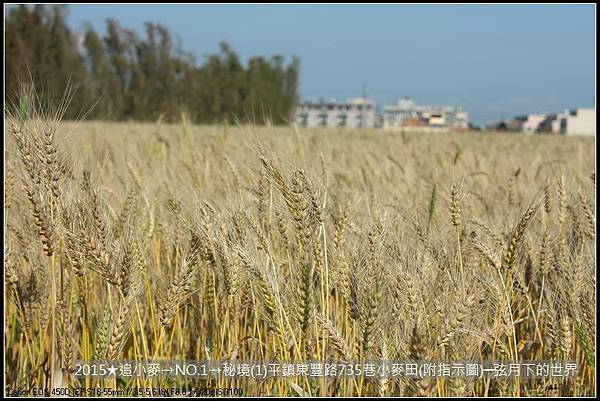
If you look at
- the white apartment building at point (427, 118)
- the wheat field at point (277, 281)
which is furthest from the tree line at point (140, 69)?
the wheat field at point (277, 281)

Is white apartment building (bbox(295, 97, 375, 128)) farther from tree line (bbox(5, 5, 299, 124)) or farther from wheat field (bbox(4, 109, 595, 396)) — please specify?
wheat field (bbox(4, 109, 595, 396))

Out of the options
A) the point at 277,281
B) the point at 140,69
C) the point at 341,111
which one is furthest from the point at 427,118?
the point at 341,111

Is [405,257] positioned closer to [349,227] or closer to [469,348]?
[469,348]

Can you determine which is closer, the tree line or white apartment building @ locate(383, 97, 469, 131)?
white apartment building @ locate(383, 97, 469, 131)

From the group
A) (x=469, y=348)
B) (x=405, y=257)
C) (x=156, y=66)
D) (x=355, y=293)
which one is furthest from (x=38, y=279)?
(x=156, y=66)

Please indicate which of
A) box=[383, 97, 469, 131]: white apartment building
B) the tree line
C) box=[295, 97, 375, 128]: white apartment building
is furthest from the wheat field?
box=[295, 97, 375, 128]: white apartment building

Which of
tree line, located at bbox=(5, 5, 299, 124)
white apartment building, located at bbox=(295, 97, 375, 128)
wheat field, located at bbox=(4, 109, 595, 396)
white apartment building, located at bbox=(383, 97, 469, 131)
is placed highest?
white apartment building, located at bbox=(295, 97, 375, 128)

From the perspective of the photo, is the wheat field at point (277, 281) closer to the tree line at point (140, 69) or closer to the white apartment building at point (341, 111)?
the tree line at point (140, 69)

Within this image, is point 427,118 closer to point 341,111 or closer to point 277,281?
point 277,281

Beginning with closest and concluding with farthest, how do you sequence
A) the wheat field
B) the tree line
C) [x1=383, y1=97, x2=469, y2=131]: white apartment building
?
the wheat field
[x1=383, y1=97, x2=469, y2=131]: white apartment building
the tree line

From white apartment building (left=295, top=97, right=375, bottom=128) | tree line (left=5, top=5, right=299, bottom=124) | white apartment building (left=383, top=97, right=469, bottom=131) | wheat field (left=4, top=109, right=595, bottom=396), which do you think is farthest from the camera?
white apartment building (left=295, top=97, right=375, bottom=128)

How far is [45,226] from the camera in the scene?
4.79 ft

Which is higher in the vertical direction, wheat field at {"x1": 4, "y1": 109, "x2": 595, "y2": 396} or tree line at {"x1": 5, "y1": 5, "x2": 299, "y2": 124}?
tree line at {"x1": 5, "y1": 5, "x2": 299, "y2": 124}

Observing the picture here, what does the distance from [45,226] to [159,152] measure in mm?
3262
